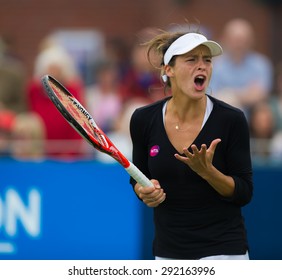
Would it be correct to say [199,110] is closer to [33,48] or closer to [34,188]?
[34,188]

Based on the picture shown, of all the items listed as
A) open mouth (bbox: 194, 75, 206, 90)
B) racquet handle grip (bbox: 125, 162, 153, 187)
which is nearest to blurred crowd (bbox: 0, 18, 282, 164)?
open mouth (bbox: 194, 75, 206, 90)

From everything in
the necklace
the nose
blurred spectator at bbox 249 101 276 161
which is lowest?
the necklace

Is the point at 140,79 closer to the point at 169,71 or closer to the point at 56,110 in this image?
the point at 56,110

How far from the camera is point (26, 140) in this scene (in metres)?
11.1

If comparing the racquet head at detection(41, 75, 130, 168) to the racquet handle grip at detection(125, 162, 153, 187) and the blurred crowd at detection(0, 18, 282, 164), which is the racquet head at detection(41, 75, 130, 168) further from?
the blurred crowd at detection(0, 18, 282, 164)

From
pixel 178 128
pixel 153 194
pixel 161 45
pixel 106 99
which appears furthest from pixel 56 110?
pixel 153 194

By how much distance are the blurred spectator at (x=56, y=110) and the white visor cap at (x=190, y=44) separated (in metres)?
5.05

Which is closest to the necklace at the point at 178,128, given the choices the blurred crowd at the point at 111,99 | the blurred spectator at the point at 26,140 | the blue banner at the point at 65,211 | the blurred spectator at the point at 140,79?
the blue banner at the point at 65,211

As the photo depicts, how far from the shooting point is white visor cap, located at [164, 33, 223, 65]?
601 centimetres

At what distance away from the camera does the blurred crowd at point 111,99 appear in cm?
1108

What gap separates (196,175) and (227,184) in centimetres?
24

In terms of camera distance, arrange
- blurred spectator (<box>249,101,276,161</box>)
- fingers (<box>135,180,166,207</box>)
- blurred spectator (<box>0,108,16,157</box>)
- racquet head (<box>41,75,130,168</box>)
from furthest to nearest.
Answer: blurred spectator (<box>249,101,276,161</box>), blurred spectator (<box>0,108,16,157</box>), fingers (<box>135,180,166,207</box>), racquet head (<box>41,75,130,168</box>)

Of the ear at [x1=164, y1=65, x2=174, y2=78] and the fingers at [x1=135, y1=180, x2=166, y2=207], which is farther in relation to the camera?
the ear at [x1=164, y1=65, x2=174, y2=78]
